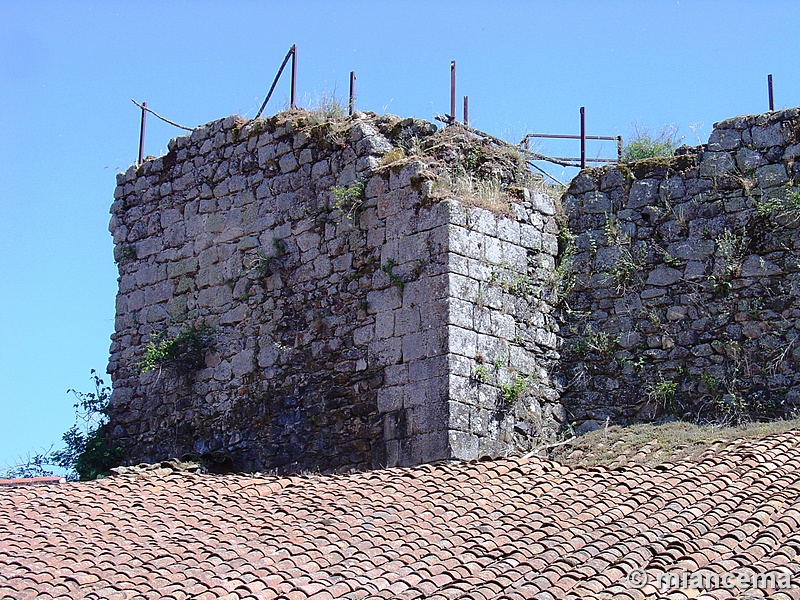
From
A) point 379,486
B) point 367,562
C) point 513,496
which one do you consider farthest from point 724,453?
point 367,562

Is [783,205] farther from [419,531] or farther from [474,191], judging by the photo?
[419,531]

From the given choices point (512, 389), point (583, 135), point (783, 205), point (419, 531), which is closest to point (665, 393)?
point (512, 389)

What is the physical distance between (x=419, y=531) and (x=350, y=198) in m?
4.63

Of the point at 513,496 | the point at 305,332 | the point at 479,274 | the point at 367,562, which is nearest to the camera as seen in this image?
the point at 367,562

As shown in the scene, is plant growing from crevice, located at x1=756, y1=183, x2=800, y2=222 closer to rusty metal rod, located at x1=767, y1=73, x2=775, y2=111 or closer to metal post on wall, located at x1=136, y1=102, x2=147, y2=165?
rusty metal rod, located at x1=767, y1=73, x2=775, y2=111

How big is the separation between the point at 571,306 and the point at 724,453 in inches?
112

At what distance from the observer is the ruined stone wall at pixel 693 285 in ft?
39.2

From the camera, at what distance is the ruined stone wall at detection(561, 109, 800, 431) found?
11.9 metres

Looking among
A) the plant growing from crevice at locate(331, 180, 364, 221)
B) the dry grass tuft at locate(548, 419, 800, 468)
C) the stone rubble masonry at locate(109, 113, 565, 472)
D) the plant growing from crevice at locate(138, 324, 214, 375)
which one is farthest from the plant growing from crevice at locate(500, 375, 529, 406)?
the plant growing from crevice at locate(138, 324, 214, 375)

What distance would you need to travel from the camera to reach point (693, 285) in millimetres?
12320

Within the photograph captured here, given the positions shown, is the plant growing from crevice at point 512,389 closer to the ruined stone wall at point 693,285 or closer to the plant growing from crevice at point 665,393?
the ruined stone wall at point 693,285

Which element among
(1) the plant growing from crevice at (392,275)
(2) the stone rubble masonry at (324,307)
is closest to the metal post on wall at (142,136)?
(2) the stone rubble masonry at (324,307)

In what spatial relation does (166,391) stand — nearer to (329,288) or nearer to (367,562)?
(329,288)

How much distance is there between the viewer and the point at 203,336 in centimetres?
1397
